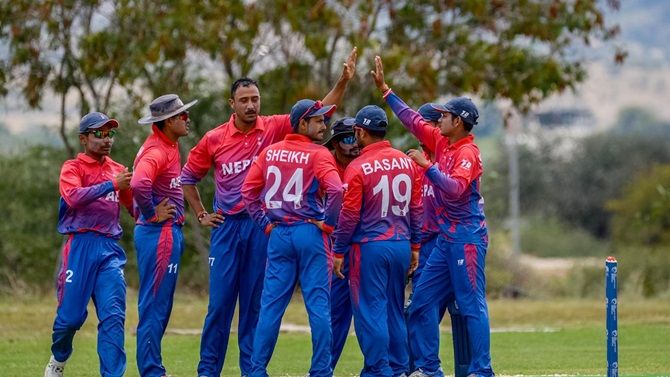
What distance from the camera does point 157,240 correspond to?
13422 mm

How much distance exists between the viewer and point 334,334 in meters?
14.2

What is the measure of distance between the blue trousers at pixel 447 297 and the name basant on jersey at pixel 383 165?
863mm

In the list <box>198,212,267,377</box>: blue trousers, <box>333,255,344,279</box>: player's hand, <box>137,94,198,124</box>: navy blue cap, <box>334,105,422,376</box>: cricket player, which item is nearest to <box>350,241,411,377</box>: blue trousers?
<box>334,105,422,376</box>: cricket player

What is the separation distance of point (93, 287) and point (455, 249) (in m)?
3.33

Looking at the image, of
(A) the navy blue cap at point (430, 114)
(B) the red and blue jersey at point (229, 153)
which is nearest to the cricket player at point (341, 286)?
(B) the red and blue jersey at point (229, 153)

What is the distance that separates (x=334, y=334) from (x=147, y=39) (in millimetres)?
14069

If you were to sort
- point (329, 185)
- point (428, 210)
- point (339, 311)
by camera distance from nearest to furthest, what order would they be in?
point (329, 185), point (339, 311), point (428, 210)

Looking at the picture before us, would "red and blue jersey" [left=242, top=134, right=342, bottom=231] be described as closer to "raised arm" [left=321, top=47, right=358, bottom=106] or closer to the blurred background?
"raised arm" [left=321, top=47, right=358, bottom=106]

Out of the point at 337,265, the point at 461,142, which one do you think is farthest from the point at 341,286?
the point at 461,142

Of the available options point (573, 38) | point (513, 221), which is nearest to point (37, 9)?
point (573, 38)

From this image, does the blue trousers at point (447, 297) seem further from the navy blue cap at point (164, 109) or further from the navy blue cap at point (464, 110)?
the navy blue cap at point (164, 109)

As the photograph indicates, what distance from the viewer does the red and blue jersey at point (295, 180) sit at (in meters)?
12.9

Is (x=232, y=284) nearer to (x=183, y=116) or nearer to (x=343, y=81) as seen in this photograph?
(x=183, y=116)

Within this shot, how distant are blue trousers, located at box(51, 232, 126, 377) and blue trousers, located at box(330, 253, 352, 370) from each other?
2.04 meters
